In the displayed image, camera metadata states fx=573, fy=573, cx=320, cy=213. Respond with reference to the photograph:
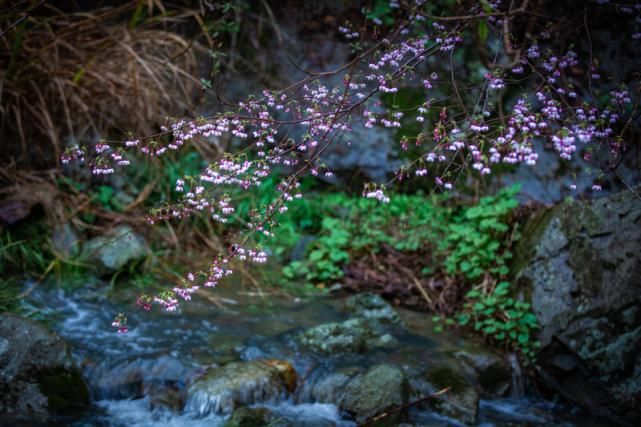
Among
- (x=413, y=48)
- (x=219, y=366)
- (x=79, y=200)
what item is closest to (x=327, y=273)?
(x=219, y=366)

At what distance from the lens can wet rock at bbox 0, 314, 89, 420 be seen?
8.53 feet

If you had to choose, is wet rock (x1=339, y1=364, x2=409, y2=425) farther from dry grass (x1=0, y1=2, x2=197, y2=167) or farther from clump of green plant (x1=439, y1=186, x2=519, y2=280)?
dry grass (x1=0, y1=2, x2=197, y2=167)

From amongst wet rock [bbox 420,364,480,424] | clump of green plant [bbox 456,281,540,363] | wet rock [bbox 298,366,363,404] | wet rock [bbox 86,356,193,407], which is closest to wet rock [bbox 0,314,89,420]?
wet rock [bbox 86,356,193,407]

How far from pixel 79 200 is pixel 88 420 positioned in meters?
2.13

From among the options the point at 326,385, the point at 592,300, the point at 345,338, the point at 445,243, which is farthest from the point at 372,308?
the point at 592,300

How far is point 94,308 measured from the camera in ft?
12.0

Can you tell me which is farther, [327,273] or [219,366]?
[327,273]

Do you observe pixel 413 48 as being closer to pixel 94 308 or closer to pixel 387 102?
pixel 94 308

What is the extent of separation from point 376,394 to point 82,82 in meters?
3.32

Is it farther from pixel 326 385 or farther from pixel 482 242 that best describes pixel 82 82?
pixel 482 242

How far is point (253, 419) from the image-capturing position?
2.68 m

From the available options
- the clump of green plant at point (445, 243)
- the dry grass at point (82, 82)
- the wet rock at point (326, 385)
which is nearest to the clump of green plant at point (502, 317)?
the clump of green plant at point (445, 243)

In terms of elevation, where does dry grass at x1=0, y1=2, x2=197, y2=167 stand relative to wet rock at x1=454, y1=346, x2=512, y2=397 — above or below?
above

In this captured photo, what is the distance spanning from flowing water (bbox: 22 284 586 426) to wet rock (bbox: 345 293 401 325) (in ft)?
0.31
